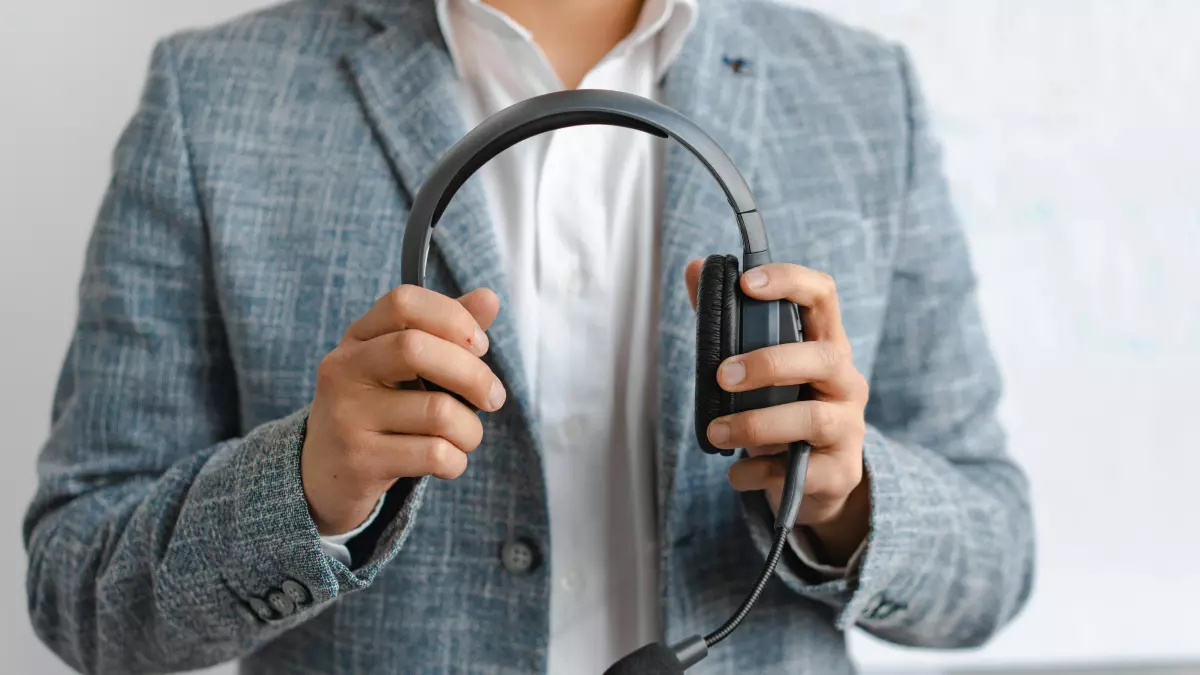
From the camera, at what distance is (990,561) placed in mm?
809

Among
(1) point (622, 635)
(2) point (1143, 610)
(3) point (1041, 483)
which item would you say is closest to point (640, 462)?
(1) point (622, 635)

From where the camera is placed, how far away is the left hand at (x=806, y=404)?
0.57 m

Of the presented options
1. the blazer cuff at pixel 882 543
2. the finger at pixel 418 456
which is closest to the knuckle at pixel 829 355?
the blazer cuff at pixel 882 543

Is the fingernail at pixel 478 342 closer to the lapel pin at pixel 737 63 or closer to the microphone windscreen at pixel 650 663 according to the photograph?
the microphone windscreen at pixel 650 663

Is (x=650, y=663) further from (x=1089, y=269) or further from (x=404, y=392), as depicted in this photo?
(x=1089, y=269)

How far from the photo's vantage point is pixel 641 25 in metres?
0.80

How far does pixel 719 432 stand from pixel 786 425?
4 cm

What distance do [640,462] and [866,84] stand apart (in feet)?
1.24

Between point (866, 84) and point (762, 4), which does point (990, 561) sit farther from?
point (762, 4)

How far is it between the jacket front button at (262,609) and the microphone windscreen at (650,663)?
257 millimetres

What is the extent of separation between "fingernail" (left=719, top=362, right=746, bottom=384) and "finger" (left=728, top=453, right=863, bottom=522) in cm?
10

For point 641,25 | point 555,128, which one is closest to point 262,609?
point 555,128

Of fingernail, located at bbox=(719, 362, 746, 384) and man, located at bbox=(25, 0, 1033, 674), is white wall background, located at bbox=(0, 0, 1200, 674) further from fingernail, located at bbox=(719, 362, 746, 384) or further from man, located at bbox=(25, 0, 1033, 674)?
fingernail, located at bbox=(719, 362, 746, 384)

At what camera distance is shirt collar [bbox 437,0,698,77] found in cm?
77
